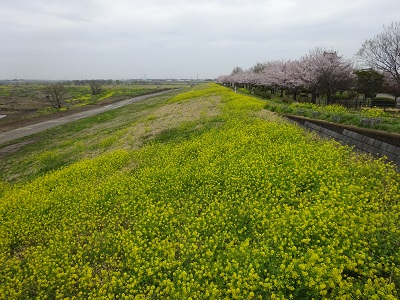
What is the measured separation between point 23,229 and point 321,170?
34.1 feet

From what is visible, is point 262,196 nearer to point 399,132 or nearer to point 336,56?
point 399,132

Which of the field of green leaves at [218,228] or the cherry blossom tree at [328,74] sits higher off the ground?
the cherry blossom tree at [328,74]

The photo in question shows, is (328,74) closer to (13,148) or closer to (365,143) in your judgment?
(365,143)

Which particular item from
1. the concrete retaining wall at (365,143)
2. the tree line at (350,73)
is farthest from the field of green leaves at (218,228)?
the tree line at (350,73)

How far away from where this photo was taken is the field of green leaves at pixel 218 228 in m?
5.57

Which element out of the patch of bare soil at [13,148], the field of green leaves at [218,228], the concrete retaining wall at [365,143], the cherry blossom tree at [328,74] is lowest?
the patch of bare soil at [13,148]

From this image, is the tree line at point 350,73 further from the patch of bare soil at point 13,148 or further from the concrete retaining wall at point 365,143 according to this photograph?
the patch of bare soil at point 13,148

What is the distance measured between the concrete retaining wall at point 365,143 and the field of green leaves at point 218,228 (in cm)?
Answer: 47

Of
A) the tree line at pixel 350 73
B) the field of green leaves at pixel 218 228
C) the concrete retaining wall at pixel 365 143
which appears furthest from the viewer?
the tree line at pixel 350 73

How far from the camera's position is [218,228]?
769 cm

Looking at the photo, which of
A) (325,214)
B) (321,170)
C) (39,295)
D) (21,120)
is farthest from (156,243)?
(21,120)

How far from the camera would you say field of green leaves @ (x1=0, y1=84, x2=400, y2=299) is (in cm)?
557

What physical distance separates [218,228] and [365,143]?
21.1 ft

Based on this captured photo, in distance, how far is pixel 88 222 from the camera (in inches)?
364
